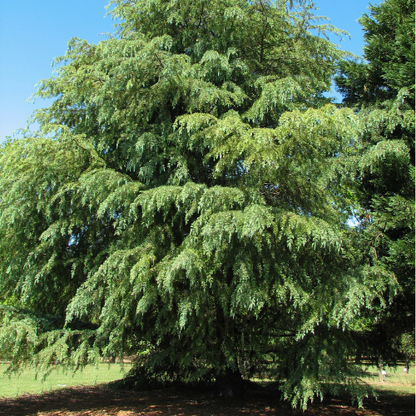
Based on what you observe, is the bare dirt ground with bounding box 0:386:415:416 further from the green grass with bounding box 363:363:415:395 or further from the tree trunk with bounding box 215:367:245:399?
the green grass with bounding box 363:363:415:395

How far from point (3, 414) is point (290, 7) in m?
10.5

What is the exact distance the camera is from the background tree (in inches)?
236

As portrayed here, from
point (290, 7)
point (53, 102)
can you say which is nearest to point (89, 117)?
point (53, 102)

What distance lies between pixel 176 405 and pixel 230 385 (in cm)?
125

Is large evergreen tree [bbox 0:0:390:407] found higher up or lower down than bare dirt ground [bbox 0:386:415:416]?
higher up

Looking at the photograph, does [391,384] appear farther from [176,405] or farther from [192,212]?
[192,212]

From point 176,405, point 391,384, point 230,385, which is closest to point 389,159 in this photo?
point 230,385

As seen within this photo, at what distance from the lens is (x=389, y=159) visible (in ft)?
A: 20.5

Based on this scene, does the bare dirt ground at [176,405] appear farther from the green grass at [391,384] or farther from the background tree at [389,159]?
the background tree at [389,159]

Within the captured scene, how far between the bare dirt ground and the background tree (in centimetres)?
164

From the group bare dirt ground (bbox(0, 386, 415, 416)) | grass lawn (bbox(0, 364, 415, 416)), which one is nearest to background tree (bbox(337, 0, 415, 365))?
grass lawn (bbox(0, 364, 415, 416))

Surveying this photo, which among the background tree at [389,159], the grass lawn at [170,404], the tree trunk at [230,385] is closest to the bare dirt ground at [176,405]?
the grass lawn at [170,404]

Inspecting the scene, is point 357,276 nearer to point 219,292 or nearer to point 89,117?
point 219,292

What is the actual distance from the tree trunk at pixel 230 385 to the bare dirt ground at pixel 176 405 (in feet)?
0.56
